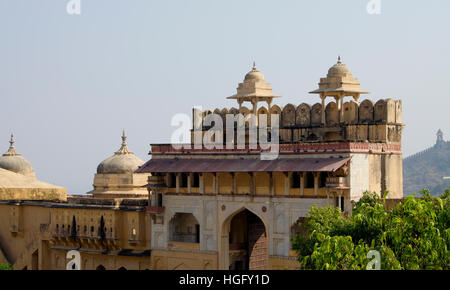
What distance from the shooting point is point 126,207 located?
139 feet

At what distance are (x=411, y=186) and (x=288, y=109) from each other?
111 m

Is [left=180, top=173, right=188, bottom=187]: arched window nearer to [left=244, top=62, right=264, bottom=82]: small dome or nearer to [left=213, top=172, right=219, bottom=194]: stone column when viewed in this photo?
[left=213, top=172, right=219, bottom=194]: stone column

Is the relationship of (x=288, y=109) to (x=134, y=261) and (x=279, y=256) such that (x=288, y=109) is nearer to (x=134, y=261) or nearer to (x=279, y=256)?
(x=279, y=256)

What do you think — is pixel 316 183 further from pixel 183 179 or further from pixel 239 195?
pixel 183 179

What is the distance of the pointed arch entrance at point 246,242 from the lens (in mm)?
39125

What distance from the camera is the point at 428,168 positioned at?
15175cm

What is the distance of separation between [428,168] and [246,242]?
381 feet

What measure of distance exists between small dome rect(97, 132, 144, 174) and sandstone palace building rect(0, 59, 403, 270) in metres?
4.65

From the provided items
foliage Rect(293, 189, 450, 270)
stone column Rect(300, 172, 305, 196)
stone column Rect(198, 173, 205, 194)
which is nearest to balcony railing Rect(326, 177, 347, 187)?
stone column Rect(300, 172, 305, 196)

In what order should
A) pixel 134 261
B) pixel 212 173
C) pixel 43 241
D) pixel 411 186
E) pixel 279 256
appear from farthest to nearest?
pixel 411 186 < pixel 43 241 < pixel 134 261 < pixel 212 173 < pixel 279 256

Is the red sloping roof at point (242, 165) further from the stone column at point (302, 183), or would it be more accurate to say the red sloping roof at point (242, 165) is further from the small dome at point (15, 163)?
the small dome at point (15, 163)

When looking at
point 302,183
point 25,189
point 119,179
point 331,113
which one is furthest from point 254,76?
point 25,189

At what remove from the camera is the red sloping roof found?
34719mm
